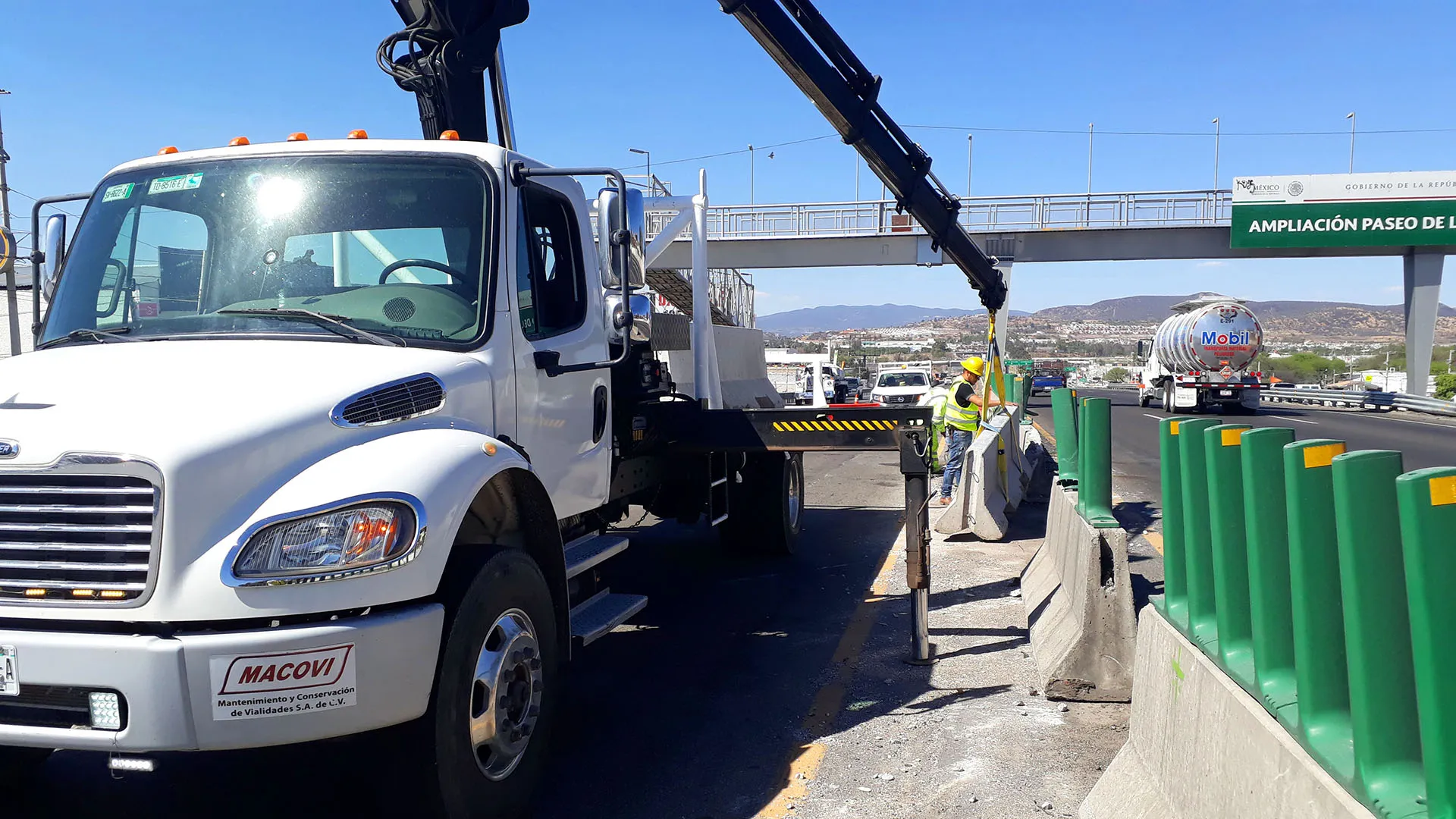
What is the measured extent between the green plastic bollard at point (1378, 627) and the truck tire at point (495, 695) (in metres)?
2.60

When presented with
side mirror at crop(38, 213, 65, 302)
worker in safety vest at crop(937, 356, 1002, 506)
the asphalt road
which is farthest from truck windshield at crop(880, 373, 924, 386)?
side mirror at crop(38, 213, 65, 302)

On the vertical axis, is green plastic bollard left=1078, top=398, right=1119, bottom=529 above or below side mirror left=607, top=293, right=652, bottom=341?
below

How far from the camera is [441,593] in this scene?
12.1 feet

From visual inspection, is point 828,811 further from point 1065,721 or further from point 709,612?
point 709,612

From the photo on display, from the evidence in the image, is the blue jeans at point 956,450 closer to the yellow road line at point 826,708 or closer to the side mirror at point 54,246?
the yellow road line at point 826,708

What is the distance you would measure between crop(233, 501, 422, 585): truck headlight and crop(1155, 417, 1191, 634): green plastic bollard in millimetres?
2669

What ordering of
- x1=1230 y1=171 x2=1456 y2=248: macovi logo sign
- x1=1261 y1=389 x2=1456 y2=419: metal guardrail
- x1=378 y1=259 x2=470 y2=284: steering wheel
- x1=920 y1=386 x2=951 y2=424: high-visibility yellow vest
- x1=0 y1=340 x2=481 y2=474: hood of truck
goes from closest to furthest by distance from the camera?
x1=0 y1=340 x2=481 y2=474: hood of truck
x1=378 y1=259 x2=470 y2=284: steering wheel
x1=920 y1=386 x2=951 y2=424: high-visibility yellow vest
x1=1261 y1=389 x2=1456 y2=419: metal guardrail
x1=1230 y1=171 x2=1456 y2=248: macovi logo sign

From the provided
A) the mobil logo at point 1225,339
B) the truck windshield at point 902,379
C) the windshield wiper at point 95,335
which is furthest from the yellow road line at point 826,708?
the mobil logo at point 1225,339

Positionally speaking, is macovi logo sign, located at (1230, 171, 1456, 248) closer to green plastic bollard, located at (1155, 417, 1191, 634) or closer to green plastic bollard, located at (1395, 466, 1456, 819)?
green plastic bollard, located at (1155, 417, 1191, 634)

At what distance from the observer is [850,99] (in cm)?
1416

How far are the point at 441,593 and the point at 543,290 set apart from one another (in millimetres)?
1929

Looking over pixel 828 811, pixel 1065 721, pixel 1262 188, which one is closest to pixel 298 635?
pixel 828 811

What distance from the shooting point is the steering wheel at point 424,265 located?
466cm

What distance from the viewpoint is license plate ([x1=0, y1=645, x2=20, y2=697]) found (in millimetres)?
3162
